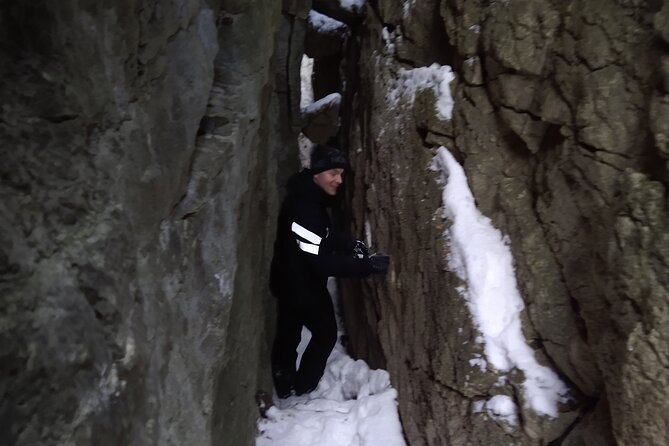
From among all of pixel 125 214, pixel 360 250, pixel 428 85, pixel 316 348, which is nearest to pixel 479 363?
pixel 360 250

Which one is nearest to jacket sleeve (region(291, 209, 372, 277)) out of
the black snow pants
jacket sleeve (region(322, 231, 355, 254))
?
jacket sleeve (region(322, 231, 355, 254))

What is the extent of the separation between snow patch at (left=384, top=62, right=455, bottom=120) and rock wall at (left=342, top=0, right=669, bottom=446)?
0.17 feet

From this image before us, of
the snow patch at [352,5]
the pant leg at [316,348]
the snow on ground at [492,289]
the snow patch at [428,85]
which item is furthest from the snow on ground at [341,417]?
the snow patch at [352,5]

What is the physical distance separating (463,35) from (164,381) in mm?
2890

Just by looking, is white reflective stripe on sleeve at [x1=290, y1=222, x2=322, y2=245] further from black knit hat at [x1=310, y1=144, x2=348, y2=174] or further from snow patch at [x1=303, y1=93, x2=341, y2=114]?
snow patch at [x1=303, y1=93, x2=341, y2=114]

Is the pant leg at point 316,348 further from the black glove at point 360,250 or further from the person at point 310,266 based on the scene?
the black glove at point 360,250

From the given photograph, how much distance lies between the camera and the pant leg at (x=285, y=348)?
450 cm

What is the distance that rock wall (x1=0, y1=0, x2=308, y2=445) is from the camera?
1434 mm

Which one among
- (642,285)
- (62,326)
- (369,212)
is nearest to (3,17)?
(62,326)

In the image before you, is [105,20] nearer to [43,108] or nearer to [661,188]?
[43,108]

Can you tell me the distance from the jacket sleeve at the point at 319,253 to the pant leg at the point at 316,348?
444 mm

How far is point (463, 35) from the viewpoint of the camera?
3.79m

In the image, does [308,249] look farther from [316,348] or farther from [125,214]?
[125,214]

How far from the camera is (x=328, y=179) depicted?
4145 millimetres
